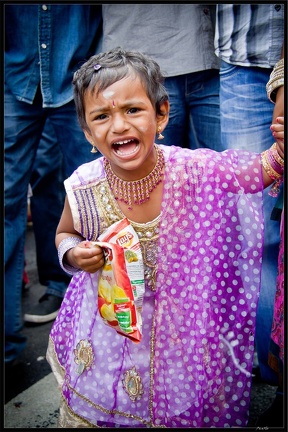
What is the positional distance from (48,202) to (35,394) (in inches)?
45.1

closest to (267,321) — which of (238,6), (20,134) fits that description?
(238,6)

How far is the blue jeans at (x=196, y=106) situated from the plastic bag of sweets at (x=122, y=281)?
0.68 meters

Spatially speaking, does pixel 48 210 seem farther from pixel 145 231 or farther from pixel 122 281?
pixel 122 281

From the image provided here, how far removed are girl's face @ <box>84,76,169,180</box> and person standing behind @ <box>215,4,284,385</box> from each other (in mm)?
397

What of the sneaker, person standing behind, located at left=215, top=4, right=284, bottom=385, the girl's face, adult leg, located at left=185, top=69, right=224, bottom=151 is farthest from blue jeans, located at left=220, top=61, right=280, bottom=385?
the sneaker

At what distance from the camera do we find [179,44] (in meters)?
2.12

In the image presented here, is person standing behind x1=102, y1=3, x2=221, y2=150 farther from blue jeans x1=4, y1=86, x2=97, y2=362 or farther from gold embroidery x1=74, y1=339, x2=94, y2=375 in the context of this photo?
gold embroidery x1=74, y1=339, x2=94, y2=375

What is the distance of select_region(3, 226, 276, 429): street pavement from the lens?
2225 mm

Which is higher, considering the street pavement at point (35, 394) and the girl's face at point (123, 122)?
the girl's face at point (123, 122)

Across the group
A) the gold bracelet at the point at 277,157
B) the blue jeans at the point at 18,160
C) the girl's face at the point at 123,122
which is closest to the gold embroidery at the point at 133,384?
the girl's face at the point at 123,122

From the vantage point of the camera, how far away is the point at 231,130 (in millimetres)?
1997

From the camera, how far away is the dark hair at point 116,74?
1676 mm

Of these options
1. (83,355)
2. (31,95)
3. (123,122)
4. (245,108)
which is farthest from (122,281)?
(31,95)

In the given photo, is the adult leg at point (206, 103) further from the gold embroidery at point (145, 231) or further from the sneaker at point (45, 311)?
the sneaker at point (45, 311)
